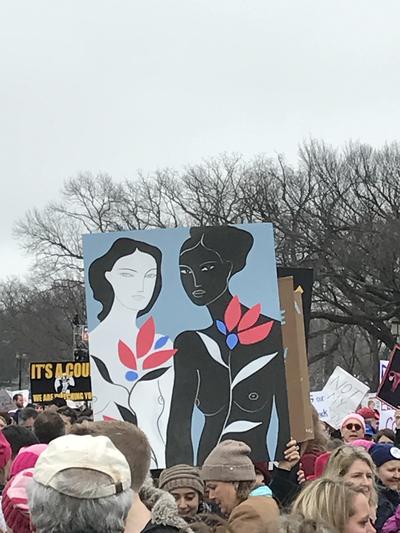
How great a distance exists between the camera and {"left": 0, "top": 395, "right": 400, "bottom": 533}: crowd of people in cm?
256

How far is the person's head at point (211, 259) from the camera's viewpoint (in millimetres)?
5688

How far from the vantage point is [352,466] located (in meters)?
4.88

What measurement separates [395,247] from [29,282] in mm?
26037

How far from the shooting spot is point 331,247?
5100 cm

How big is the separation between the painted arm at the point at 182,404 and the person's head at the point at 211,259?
0.90ft

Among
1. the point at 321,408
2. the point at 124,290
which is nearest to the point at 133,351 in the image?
the point at 124,290

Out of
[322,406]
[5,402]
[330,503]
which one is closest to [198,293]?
[330,503]

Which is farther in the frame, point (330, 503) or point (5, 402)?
point (5, 402)

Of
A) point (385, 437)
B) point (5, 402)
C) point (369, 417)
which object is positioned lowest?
point (369, 417)

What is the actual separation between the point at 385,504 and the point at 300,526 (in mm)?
2923

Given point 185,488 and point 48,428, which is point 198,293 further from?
point 48,428

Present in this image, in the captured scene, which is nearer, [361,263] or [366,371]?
[361,263]

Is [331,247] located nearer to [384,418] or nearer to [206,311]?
[384,418]

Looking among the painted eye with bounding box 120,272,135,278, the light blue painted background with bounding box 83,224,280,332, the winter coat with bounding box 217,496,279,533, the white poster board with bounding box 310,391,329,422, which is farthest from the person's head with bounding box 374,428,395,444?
the white poster board with bounding box 310,391,329,422
